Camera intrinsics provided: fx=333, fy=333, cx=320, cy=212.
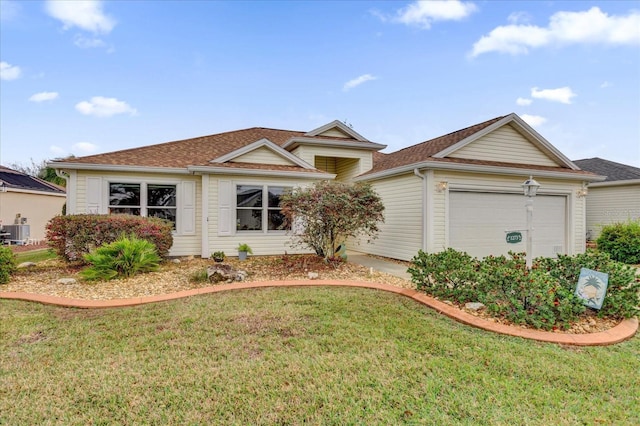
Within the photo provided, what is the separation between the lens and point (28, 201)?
18.1m

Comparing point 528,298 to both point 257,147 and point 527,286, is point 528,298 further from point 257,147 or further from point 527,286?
point 257,147

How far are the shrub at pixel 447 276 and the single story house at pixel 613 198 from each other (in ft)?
44.6

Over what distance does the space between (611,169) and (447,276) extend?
58.3 feet

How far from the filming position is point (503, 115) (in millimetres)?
10656

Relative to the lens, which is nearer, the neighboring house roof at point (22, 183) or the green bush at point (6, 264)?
the green bush at point (6, 264)

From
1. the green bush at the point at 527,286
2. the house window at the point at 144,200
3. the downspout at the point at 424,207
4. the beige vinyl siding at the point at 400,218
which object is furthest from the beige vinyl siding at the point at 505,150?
the house window at the point at 144,200

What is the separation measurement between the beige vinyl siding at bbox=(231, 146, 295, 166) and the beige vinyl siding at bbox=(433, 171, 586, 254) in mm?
4832

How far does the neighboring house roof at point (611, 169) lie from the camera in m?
15.8

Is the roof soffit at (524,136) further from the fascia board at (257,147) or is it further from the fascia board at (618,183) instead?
the fascia board at (618,183)

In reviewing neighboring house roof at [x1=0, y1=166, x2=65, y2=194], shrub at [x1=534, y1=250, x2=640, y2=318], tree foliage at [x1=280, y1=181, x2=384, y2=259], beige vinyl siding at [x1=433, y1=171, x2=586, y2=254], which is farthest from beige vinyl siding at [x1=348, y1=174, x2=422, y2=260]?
neighboring house roof at [x1=0, y1=166, x2=65, y2=194]

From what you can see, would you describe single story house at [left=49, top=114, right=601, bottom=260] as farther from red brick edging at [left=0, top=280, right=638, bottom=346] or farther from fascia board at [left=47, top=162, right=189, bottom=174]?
red brick edging at [left=0, top=280, right=638, bottom=346]

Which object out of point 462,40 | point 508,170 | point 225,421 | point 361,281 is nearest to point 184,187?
point 361,281

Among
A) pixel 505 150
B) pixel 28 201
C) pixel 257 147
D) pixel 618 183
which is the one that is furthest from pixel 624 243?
pixel 28 201

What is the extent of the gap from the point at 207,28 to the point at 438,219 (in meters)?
10.9
